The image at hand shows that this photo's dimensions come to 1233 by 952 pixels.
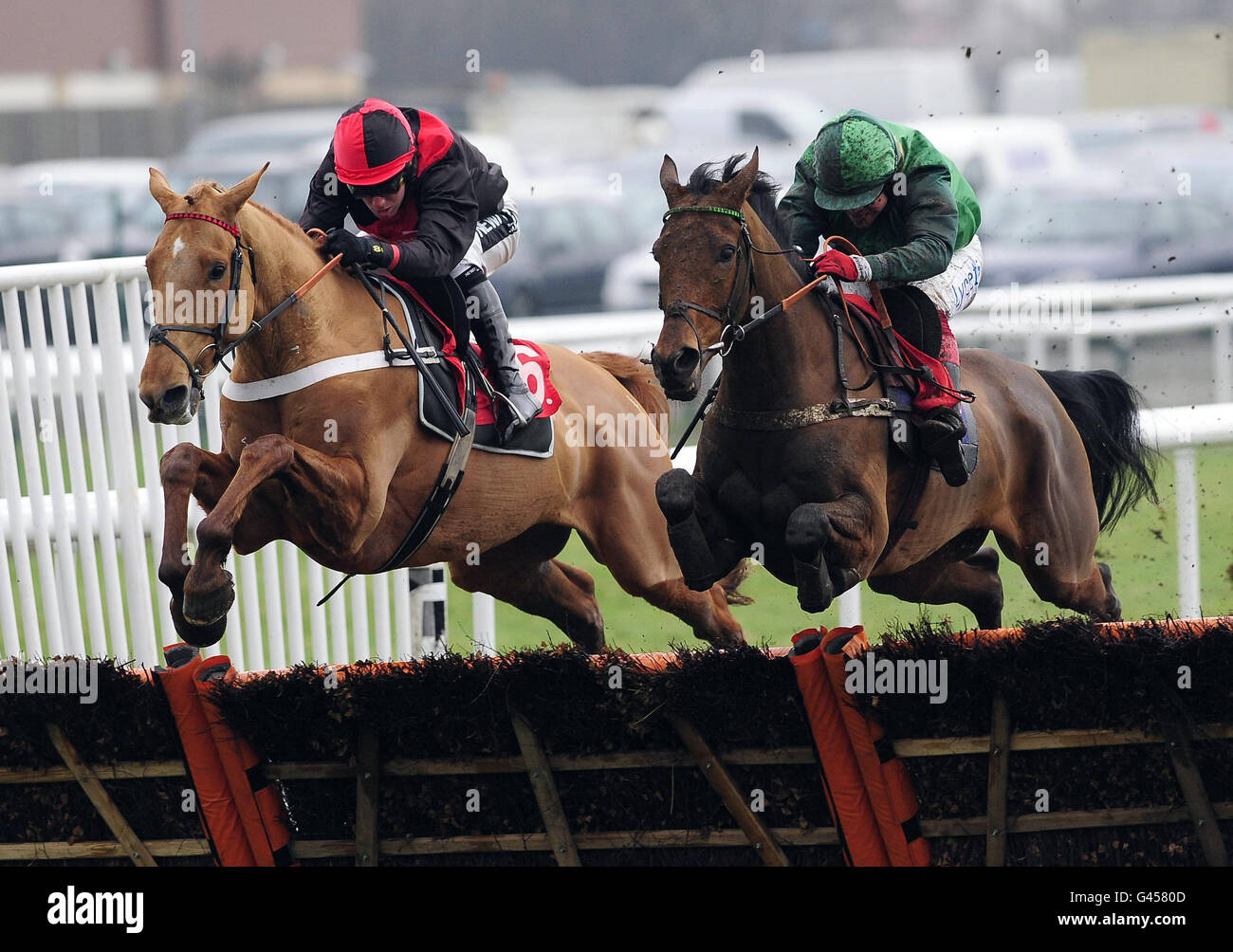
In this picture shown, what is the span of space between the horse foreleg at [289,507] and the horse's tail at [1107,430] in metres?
2.66

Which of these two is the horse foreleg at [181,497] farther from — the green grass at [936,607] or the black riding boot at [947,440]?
the green grass at [936,607]

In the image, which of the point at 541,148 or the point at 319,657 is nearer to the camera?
the point at 319,657

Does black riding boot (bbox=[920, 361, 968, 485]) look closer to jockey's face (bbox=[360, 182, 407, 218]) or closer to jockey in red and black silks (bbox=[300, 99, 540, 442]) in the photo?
jockey in red and black silks (bbox=[300, 99, 540, 442])

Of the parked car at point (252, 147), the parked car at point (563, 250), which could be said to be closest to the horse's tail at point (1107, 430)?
the parked car at point (563, 250)

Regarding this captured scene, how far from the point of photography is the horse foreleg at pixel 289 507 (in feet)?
14.1

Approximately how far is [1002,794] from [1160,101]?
106ft

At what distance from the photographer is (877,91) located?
27812 mm

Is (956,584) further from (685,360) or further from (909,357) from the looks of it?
(685,360)

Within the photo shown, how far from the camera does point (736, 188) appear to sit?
454 cm

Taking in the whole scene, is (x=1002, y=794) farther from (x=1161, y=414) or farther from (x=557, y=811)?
(x=1161, y=414)
